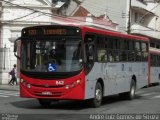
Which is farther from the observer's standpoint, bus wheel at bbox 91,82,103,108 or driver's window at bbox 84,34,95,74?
bus wheel at bbox 91,82,103,108

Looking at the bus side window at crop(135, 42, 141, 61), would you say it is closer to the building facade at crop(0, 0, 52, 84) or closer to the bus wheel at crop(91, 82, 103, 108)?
the bus wheel at crop(91, 82, 103, 108)

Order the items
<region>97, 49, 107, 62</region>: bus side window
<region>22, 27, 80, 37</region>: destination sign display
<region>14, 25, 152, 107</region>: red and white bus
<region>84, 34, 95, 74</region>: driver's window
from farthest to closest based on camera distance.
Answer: <region>97, 49, 107, 62</region>: bus side window < <region>84, 34, 95, 74</region>: driver's window < <region>22, 27, 80, 37</region>: destination sign display < <region>14, 25, 152, 107</region>: red and white bus

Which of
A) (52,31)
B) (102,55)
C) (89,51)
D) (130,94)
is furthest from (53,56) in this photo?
(130,94)

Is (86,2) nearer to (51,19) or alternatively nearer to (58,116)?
(51,19)

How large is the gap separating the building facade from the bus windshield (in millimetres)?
21132

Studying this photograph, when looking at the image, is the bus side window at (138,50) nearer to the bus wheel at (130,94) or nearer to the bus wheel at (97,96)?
the bus wheel at (130,94)

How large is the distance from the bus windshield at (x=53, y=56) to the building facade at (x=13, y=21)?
21.1 m

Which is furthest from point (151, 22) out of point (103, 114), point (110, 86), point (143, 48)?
point (103, 114)

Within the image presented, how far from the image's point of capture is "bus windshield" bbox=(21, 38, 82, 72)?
18125mm

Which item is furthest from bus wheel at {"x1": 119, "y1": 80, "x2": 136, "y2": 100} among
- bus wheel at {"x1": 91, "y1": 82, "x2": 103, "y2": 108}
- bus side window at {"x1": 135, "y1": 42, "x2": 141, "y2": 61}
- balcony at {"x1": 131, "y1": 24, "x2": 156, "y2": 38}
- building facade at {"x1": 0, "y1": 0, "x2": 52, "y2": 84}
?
balcony at {"x1": 131, "y1": 24, "x2": 156, "y2": 38}

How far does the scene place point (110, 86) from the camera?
69.1 ft

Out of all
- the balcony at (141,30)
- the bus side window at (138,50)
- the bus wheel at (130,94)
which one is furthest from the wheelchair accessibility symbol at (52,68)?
the balcony at (141,30)

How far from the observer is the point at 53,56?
1827 cm

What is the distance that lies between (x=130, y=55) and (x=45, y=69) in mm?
6526
